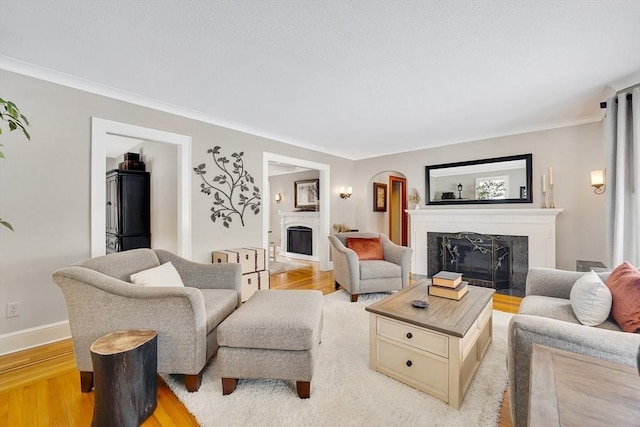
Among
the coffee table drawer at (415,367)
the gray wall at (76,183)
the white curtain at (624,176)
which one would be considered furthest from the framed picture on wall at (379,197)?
the coffee table drawer at (415,367)

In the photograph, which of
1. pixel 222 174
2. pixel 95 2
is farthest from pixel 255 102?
pixel 95 2

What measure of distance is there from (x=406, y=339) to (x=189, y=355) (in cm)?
139

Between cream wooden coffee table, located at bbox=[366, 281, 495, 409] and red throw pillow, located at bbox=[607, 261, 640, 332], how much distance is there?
0.68 meters

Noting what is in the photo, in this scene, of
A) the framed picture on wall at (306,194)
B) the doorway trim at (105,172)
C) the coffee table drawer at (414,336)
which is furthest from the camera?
the framed picture on wall at (306,194)

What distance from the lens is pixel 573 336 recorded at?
1127mm

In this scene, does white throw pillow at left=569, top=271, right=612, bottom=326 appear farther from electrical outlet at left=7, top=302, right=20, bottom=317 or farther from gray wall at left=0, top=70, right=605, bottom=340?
electrical outlet at left=7, top=302, right=20, bottom=317

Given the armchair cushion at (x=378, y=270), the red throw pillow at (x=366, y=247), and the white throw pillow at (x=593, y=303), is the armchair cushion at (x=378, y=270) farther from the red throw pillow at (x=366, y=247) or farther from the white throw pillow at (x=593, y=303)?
the white throw pillow at (x=593, y=303)

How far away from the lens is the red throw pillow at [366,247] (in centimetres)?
384

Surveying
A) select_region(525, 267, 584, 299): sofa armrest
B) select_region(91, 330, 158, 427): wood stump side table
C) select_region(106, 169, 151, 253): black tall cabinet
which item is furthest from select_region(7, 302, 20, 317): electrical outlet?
select_region(525, 267, 584, 299): sofa armrest

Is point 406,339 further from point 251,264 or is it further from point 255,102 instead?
point 255,102

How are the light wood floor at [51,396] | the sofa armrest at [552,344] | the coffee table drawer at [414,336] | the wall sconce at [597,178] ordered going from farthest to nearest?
the wall sconce at [597,178]
the coffee table drawer at [414,336]
the light wood floor at [51,396]
the sofa armrest at [552,344]

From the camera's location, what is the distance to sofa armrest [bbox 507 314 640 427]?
3.46 ft

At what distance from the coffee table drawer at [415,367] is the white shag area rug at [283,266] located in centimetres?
341

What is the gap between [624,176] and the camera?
2529 mm
